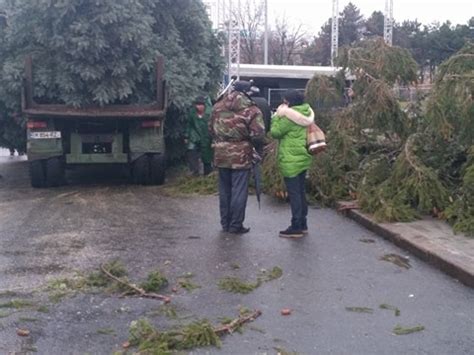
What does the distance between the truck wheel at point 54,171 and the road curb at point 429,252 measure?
239 inches

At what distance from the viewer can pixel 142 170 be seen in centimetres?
1416

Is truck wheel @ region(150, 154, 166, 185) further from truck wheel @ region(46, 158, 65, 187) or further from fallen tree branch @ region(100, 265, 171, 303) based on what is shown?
fallen tree branch @ region(100, 265, 171, 303)

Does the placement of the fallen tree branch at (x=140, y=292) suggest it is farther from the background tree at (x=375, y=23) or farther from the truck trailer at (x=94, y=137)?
the background tree at (x=375, y=23)

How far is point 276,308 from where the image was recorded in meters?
6.48

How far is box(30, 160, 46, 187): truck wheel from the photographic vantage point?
1397 centimetres


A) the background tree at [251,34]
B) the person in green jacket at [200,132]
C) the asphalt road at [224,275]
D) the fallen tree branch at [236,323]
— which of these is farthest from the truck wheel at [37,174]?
the background tree at [251,34]

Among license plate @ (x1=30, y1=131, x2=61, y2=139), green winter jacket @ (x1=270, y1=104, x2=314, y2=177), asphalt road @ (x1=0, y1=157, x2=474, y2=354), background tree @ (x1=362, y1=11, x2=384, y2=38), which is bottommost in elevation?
asphalt road @ (x1=0, y1=157, x2=474, y2=354)

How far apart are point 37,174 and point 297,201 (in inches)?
245

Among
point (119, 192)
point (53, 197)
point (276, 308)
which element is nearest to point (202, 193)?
point (119, 192)

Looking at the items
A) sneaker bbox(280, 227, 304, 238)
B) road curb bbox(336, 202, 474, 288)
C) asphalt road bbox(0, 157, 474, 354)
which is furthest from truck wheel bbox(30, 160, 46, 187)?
road curb bbox(336, 202, 474, 288)

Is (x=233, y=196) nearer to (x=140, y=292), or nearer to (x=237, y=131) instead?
(x=237, y=131)

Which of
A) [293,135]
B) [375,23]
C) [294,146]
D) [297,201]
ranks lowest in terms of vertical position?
[297,201]

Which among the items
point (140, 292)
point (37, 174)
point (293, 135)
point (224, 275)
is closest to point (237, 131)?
point (293, 135)

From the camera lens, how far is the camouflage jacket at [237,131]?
9516 mm
